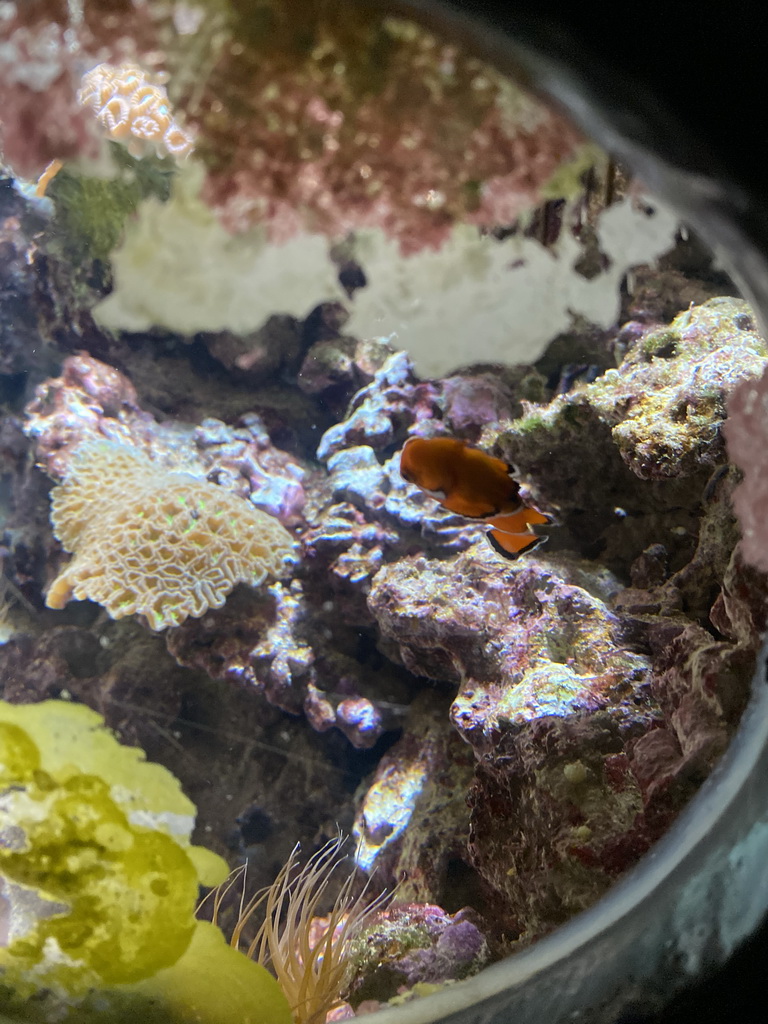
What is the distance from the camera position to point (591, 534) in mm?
3004

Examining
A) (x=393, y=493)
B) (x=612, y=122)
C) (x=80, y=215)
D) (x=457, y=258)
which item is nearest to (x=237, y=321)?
(x=457, y=258)

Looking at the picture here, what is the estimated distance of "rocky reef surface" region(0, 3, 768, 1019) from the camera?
115cm

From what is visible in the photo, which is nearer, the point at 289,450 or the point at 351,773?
the point at 351,773

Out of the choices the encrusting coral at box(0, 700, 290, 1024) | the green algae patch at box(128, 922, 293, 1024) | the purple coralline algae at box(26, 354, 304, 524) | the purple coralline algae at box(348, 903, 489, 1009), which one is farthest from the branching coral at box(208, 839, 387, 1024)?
the purple coralline algae at box(26, 354, 304, 524)

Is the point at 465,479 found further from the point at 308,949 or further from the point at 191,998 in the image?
the point at 308,949

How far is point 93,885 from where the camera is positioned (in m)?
0.97

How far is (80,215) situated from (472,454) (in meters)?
4.73

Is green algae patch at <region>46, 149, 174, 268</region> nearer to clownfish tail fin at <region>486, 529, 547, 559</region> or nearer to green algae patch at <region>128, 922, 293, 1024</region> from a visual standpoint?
clownfish tail fin at <region>486, 529, 547, 559</region>

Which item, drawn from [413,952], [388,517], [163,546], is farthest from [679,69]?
[163,546]

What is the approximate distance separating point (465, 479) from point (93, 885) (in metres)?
1.31

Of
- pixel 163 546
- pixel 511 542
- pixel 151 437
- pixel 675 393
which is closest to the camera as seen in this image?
pixel 511 542

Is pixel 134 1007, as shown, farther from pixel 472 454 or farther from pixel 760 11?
pixel 760 11

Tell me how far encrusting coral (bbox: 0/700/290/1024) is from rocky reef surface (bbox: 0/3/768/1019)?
95 cm

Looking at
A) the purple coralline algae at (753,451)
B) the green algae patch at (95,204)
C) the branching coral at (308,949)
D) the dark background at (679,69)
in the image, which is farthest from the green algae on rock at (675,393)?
the green algae patch at (95,204)
